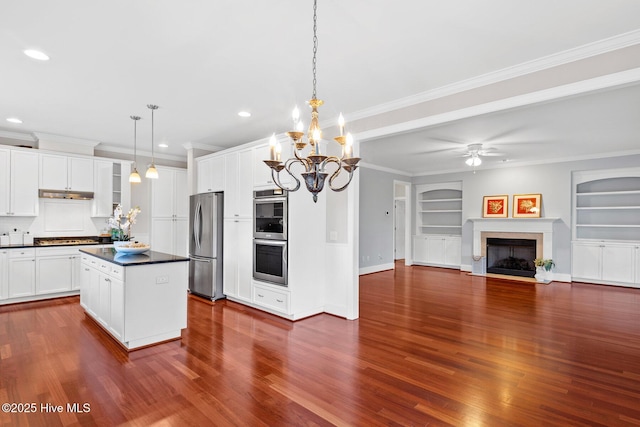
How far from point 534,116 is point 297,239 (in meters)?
3.53

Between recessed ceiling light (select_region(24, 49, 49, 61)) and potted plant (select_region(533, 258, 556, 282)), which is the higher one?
recessed ceiling light (select_region(24, 49, 49, 61))

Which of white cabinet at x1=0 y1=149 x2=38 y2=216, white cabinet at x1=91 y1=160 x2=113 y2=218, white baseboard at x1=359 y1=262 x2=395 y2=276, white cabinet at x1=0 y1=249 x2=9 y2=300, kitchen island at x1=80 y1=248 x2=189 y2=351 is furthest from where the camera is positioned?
white baseboard at x1=359 y1=262 x2=395 y2=276

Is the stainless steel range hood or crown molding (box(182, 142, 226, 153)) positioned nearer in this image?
the stainless steel range hood

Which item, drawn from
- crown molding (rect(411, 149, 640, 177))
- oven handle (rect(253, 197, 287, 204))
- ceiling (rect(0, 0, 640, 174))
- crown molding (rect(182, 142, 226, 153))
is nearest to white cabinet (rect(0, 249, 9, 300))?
ceiling (rect(0, 0, 640, 174))

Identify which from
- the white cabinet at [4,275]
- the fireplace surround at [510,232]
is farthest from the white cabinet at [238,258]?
the fireplace surround at [510,232]

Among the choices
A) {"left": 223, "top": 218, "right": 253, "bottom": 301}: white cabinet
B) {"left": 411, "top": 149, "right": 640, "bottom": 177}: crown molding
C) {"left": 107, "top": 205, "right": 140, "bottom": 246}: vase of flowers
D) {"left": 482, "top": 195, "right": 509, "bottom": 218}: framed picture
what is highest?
{"left": 411, "top": 149, "right": 640, "bottom": 177}: crown molding

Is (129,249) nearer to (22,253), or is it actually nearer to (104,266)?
(104,266)

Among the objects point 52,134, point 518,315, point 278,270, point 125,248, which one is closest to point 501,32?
point 278,270

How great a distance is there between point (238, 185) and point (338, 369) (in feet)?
10.4

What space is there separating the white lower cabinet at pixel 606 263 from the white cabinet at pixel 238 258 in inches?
274

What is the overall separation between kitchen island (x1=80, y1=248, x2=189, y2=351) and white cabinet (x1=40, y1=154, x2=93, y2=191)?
2.63m

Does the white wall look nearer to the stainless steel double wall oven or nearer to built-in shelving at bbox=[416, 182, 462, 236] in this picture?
built-in shelving at bbox=[416, 182, 462, 236]

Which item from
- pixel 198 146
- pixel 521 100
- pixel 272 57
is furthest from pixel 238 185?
pixel 521 100

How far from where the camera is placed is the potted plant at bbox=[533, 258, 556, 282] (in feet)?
24.3
